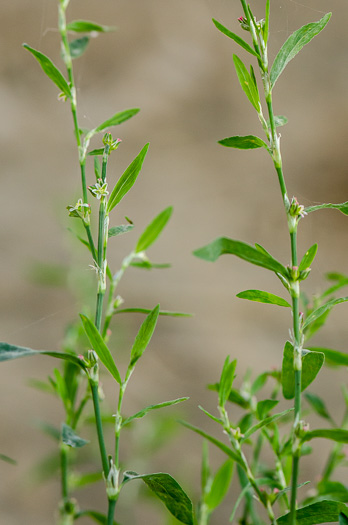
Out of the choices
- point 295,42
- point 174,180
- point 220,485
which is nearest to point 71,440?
point 220,485

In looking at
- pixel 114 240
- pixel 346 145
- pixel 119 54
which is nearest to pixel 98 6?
pixel 119 54

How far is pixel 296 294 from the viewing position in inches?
12.0

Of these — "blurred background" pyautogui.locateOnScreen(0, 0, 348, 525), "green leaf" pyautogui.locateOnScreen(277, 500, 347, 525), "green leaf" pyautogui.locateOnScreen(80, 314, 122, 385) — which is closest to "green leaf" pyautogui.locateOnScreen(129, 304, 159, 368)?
"green leaf" pyautogui.locateOnScreen(80, 314, 122, 385)

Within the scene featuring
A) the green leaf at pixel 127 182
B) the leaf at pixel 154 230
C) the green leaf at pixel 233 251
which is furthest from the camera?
the leaf at pixel 154 230

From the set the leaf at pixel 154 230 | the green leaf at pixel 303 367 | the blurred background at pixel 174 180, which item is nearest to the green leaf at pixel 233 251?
the green leaf at pixel 303 367

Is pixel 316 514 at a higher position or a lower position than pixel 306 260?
lower

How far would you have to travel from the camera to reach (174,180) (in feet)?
5.08

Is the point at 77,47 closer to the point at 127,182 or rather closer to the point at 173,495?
the point at 127,182

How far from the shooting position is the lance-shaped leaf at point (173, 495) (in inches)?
12.3

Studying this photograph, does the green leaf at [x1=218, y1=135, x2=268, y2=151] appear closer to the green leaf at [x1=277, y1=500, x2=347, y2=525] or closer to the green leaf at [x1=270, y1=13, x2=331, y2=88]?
the green leaf at [x1=270, y1=13, x2=331, y2=88]

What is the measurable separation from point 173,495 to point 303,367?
10 centimetres

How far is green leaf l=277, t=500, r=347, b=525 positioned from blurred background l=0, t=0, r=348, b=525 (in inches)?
44.4

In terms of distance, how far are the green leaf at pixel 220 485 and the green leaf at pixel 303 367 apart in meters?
0.14

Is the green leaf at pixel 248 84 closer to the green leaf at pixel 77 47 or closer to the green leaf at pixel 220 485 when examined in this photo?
the green leaf at pixel 77 47
